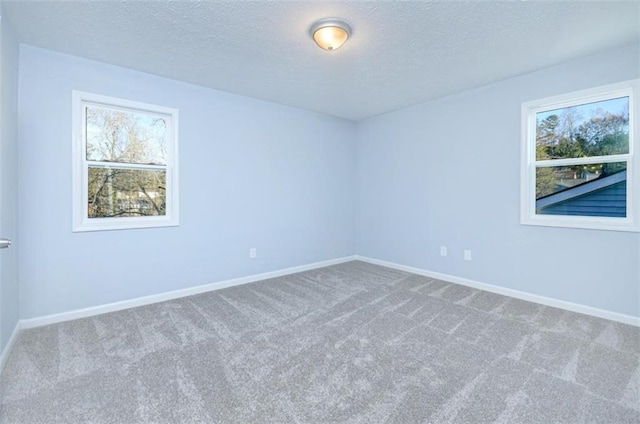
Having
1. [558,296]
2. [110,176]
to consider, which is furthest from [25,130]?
[558,296]

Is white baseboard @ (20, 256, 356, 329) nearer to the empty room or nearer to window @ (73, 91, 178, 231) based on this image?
the empty room

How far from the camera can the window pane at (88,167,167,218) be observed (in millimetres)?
2924

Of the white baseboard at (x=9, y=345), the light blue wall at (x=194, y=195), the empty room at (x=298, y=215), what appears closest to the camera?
the empty room at (x=298, y=215)

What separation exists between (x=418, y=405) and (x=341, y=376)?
47 cm

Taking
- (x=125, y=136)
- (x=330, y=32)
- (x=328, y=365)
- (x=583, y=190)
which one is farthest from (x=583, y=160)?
(x=125, y=136)

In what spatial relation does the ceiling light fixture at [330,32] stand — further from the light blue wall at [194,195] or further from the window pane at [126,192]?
the window pane at [126,192]

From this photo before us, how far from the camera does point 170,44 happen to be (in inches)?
99.6

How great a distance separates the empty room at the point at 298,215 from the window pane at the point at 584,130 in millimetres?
17

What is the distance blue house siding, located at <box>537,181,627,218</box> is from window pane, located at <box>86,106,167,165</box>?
14.0 feet

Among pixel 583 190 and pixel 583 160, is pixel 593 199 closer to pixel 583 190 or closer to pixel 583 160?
pixel 583 190

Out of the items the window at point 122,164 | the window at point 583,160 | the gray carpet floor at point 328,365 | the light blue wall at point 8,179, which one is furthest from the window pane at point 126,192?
the window at point 583,160

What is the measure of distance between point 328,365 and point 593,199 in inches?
117

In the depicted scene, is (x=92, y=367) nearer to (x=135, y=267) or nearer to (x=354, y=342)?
(x=135, y=267)

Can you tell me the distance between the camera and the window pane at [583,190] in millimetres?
2752
